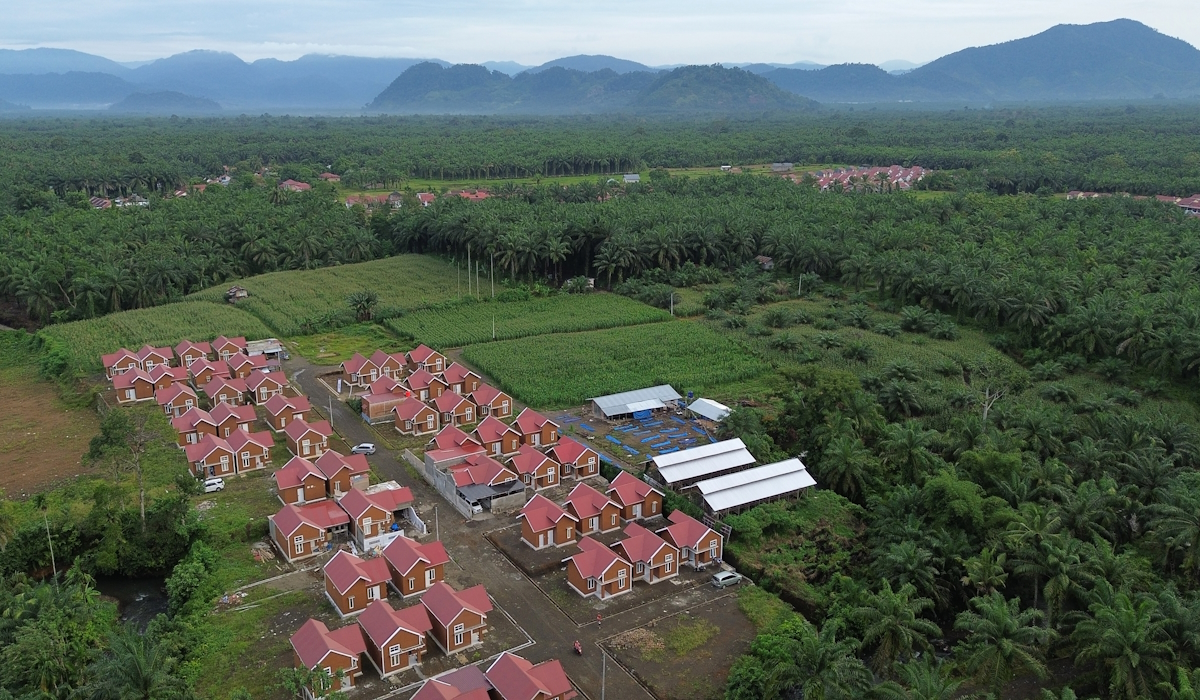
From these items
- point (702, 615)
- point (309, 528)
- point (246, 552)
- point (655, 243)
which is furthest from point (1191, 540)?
point (655, 243)

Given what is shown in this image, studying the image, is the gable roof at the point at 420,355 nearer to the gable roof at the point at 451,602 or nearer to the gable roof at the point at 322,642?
the gable roof at the point at 451,602

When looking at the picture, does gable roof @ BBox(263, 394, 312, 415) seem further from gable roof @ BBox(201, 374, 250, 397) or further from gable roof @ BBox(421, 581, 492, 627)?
gable roof @ BBox(421, 581, 492, 627)

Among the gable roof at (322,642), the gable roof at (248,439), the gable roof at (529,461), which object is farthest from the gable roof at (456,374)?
the gable roof at (322,642)

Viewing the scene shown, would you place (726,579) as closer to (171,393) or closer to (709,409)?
(709,409)

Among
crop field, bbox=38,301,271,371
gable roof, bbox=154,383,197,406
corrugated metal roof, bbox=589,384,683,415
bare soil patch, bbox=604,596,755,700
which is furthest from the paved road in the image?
crop field, bbox=38,301,271,371

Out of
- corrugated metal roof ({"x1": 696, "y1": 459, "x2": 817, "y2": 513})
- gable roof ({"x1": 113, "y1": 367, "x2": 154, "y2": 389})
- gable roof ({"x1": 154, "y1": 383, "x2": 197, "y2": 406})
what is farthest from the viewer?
gable roof ({"x1": 113, "y1": 367, "x2": 154, "y2": 389})

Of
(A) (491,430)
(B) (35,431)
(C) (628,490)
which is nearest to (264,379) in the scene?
(B) (35,431)

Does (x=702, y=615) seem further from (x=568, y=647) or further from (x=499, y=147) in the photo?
(x=499, y=147)
